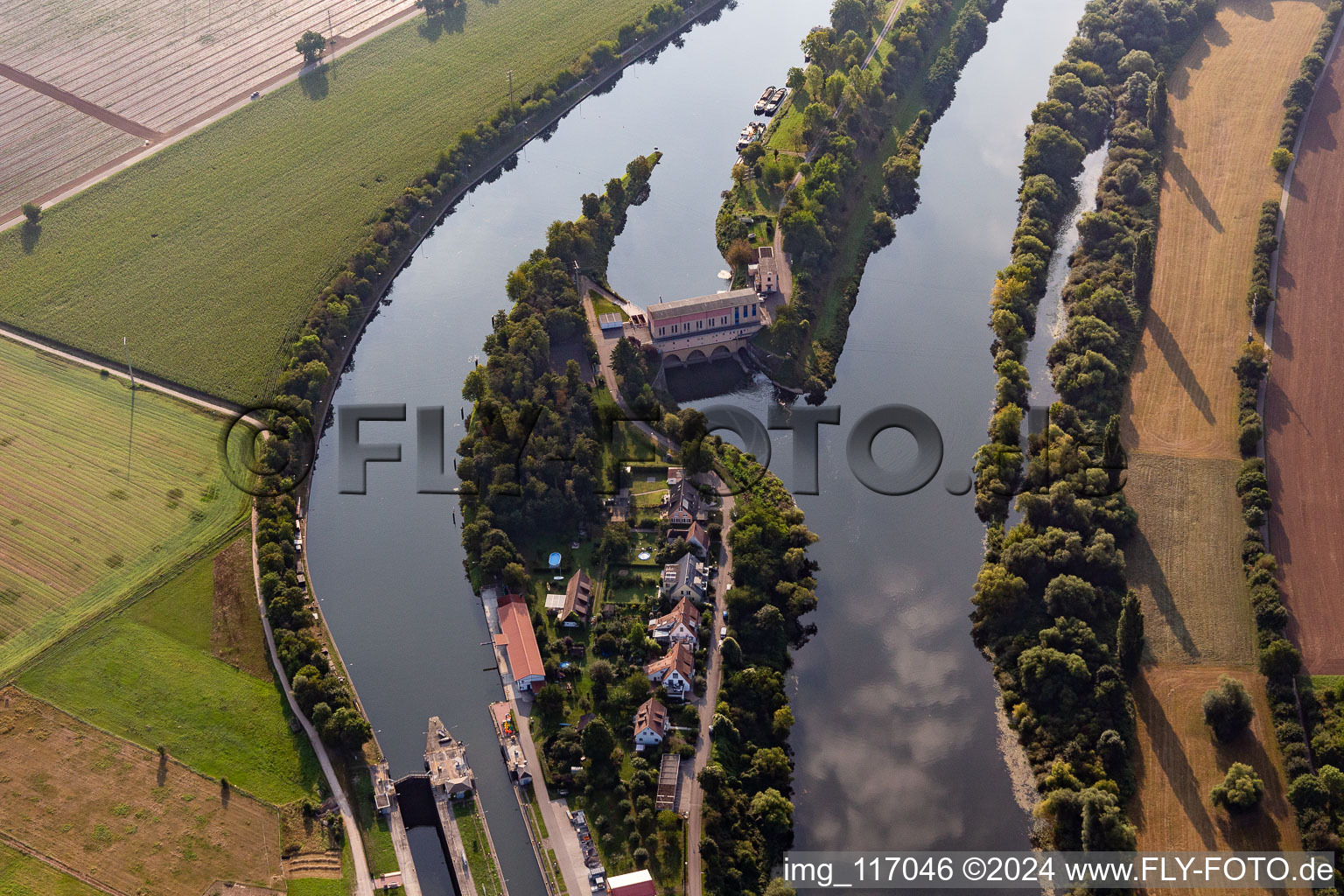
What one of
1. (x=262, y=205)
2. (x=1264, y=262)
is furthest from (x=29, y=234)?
(x=1264, y=262)

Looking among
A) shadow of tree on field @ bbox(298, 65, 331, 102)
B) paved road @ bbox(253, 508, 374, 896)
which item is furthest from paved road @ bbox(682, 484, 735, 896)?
shadow of tree on field @ bbox(298, 65, 331, 102)

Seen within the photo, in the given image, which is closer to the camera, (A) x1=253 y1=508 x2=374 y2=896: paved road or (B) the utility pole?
(A) x1=253 y1=508 x2=374 y2=896: paved road

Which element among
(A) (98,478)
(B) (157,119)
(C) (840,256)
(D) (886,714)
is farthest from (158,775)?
(B) (157,119)

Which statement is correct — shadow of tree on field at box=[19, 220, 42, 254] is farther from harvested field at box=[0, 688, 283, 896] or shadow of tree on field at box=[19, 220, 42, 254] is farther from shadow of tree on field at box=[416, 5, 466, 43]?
harvested field at box=[0, 688, 283, 896]

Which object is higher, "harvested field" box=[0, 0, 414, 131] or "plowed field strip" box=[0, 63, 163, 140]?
"harvested field" box=[0, 0, 414, 131]

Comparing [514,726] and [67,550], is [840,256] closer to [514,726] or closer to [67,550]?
[514,726]

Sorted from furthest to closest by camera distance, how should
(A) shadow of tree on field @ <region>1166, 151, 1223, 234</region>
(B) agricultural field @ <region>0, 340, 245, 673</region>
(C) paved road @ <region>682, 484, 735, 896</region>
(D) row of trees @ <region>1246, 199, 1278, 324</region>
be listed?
(A) shadow of tree on field @ <region>1166, 151, 1223, 234</region>
(D) row of trees @ <region>1246, 199, 1278, 324</region>
(B) agricultural field @ <region>0, 340, 245, 673</region>
(C) paved road @ <region>682, 484, 735, 896</region>

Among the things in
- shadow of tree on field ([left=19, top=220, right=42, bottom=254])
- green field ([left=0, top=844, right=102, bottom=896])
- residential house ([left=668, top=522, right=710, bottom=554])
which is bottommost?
green field ([left=0, top=844, right=102, bottom=896])
